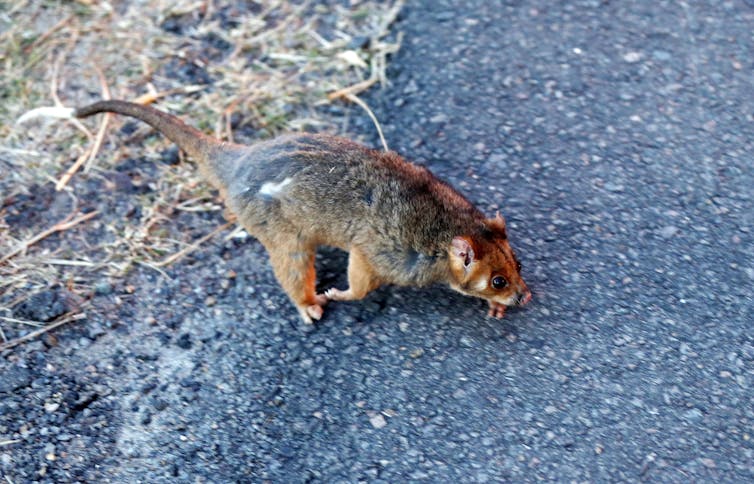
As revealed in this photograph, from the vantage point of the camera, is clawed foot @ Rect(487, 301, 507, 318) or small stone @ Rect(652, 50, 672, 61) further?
small stone @ Rect(652, 50, 672, 61)

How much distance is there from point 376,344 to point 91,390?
1.61 meters

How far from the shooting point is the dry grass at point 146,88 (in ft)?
17.5

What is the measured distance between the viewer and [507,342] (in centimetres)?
463

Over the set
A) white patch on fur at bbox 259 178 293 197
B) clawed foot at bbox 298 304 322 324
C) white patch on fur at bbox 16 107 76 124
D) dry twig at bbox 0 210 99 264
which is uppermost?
white patch on fur at bbox 259 178 293 197

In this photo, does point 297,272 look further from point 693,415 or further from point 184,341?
point 693,415

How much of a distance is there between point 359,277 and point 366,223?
32cm

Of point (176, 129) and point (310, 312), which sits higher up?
point (176, 129)

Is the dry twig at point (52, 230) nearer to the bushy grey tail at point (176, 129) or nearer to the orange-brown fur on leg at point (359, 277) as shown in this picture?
the bushy grey tail at point (176, 129)

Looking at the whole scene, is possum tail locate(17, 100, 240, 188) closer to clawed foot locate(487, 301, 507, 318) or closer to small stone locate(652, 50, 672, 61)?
clawed foot locate(487, 301, 507, 318)

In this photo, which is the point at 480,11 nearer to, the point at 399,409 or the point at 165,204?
the point at 165,204

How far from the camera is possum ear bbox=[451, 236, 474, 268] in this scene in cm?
448

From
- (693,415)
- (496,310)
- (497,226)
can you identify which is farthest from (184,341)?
(693,415)

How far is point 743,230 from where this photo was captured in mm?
5004

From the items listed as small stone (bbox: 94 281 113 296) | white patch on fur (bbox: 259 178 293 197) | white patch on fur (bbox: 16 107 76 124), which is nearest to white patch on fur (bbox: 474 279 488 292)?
white patch on fur (bbox: 259 178 293 197)
